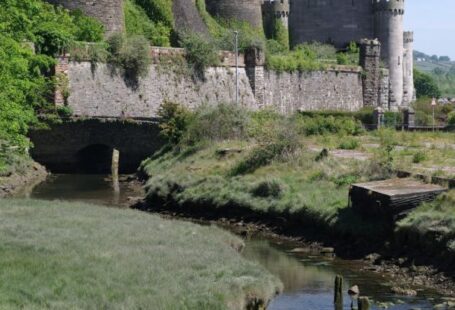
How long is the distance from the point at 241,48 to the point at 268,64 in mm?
2532

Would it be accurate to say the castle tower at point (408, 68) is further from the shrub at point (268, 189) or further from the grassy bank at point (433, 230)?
the grassy bank at point (433, 230)

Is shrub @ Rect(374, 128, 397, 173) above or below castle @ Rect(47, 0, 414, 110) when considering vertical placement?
below

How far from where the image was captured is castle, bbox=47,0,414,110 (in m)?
81.1

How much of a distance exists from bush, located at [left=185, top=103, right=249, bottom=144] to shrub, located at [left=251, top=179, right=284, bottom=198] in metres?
12.1

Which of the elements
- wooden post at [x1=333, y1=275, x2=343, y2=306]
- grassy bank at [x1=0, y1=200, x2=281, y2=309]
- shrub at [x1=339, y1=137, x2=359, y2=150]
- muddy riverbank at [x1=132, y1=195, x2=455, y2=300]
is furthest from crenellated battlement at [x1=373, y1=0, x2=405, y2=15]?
wooden post at [x1=333, y1=275, x2=343, y2=306]

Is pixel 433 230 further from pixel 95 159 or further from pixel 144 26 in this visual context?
pixel 144 26

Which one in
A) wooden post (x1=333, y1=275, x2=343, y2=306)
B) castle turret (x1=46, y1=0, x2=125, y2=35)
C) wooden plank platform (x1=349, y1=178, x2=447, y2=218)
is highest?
castle turret (x1=46, y1=0, x2=125, y2=35)

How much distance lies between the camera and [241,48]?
7131cm

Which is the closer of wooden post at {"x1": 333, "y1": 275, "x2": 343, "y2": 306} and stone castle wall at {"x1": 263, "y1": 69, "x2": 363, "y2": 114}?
wooden post at {"x1": 333, "y1": 275, "x2": 343, "y2": 306}

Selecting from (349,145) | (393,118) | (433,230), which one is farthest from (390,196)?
(393,118)

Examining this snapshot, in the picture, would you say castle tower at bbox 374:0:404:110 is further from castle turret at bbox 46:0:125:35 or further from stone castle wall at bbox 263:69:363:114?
castle turret at bbox 46:0:125:35

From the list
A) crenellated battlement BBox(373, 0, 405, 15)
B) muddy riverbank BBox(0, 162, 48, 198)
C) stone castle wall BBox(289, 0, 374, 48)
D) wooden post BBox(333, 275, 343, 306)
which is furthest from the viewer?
stone castle wall BBox(289, 0, 374, 48)

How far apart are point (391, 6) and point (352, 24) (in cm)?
409

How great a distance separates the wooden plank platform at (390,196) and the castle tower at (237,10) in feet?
149
